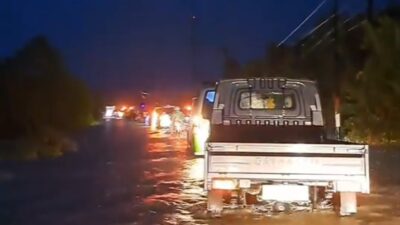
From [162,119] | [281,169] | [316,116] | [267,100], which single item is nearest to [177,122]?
[162,119]

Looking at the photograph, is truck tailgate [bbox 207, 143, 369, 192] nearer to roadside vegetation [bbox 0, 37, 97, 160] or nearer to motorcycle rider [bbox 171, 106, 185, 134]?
roadside vegetation [bbox 0, 37, 97, 160]

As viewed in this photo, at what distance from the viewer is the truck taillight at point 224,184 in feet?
40.7

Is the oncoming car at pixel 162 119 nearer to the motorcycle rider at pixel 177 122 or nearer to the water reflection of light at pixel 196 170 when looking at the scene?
the motorcycle rider at pixel 177 122

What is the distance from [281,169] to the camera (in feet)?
40.3

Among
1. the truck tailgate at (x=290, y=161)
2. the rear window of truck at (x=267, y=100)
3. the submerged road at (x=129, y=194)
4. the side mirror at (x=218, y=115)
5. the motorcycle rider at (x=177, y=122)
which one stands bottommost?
the submerged road at (x=129, y=194)

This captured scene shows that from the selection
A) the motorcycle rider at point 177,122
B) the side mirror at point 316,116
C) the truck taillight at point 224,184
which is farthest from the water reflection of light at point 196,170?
the motorcycle rider at point 177,122

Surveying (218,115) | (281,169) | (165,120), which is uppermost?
(165,120)

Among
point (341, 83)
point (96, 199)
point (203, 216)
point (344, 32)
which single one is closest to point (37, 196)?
point (96, 199)

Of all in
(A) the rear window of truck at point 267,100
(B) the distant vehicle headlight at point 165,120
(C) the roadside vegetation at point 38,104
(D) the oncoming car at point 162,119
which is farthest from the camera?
(D) the oncoming car at point 162,119

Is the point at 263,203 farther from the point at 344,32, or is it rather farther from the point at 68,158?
the point at 344,32

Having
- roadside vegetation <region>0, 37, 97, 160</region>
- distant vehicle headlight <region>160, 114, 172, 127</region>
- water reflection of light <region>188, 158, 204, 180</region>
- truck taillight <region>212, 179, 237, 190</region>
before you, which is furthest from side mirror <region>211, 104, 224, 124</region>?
distant vehicle headlight <region>160, 114, 172, 127</region>

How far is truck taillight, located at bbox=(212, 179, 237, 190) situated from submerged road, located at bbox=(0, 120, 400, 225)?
537mm

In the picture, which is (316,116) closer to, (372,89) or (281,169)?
(281,169)

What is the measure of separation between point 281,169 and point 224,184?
82 cm
